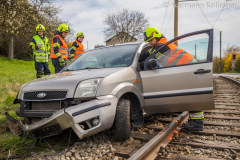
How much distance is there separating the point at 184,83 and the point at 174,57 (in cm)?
54

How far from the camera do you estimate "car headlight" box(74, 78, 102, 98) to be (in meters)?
2.79

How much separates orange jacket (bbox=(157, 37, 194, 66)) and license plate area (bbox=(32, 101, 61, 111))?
1872 millimetres

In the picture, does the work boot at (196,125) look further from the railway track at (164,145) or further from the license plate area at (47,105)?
the license plate area at (47,105)

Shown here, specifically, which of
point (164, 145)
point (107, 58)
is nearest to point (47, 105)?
point (107, 58)

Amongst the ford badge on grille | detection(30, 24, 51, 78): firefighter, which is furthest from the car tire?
detection(30, 24, 51, 78): firefighter

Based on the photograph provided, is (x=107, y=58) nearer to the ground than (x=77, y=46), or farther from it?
nearer to the ground

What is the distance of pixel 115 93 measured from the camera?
2.95 m

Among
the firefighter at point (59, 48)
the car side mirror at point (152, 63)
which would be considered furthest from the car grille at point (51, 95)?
the firefighter at point (59, 48)

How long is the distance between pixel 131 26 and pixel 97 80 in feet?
107

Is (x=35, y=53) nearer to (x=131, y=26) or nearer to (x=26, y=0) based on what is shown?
(x=26, y=0)

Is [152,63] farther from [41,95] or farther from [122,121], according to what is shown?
[41,95]

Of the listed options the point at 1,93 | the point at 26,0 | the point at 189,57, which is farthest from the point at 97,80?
the point at 26,0

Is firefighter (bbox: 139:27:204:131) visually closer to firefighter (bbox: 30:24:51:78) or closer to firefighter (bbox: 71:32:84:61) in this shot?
firefighter (bbox: 30:24:51:78)

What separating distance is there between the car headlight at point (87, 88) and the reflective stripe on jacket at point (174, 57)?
4.42 feet
